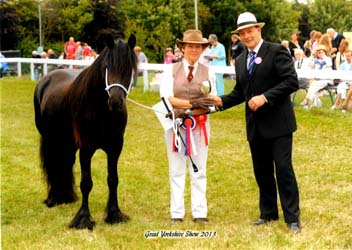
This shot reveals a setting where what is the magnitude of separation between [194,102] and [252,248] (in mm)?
1633

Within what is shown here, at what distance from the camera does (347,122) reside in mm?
11359

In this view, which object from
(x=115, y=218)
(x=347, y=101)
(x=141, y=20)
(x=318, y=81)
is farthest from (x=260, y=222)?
(x=141, y=20)

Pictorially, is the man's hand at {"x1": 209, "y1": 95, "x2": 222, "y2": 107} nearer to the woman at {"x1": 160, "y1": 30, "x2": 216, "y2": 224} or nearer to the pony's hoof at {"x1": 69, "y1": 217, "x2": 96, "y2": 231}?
the woman at {"x1": 160, "y1": 30, "x2": 216, "y2": 224}

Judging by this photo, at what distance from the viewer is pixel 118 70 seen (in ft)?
18.2

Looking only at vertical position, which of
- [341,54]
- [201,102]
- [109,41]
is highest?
[109,41]

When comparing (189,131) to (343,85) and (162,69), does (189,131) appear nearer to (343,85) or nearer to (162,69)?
(343,85)

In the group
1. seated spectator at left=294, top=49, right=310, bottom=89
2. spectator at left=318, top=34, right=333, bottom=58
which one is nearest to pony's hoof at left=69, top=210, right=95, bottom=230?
seated spectator at left=294, top=49, right=310, bottom=89

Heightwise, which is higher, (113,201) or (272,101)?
(272,101)

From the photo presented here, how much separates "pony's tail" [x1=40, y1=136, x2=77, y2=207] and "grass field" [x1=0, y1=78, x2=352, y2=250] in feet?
0.60

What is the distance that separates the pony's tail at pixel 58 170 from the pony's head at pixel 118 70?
1985 millimetres

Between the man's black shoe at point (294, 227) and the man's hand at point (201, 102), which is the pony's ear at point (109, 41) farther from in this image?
the man's black shoe at point (294, 227)

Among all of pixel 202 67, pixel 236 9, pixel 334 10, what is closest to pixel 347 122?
pixel 202 67

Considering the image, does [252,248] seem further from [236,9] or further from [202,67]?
[236,9]

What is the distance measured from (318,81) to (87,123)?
843 centimetres
